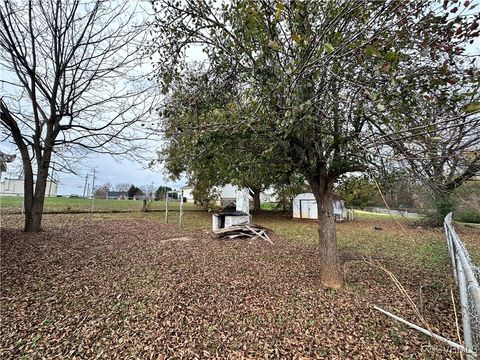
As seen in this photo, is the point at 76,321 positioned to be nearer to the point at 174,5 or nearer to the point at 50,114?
the point at 174,5

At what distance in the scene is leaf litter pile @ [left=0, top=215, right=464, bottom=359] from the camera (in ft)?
8.72

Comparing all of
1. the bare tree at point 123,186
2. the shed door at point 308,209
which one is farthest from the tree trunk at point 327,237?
the bare tree at point 123,186

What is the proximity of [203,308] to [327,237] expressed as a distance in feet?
7.84

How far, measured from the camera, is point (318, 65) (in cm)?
221

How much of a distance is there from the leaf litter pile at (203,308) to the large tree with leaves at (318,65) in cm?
96

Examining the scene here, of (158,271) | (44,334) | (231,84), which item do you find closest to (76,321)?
(44,334)

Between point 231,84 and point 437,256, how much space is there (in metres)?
6.82

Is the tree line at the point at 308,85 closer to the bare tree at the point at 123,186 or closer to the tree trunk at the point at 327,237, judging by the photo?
the tree trunk at the point at 327,237

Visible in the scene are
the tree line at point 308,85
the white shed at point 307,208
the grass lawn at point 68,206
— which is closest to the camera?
the tree line at point 308,85

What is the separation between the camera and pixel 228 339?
2.82 metres

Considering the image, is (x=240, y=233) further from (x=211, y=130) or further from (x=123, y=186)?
(x=123, y=186)

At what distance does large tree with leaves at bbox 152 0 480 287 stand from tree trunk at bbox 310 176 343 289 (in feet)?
0.06

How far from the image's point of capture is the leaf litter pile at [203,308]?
2.66m

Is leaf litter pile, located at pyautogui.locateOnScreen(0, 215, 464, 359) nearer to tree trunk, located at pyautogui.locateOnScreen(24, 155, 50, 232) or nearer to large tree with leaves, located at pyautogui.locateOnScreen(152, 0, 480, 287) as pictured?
large tree with leaves, located at pyautogui.locateOnScreen(152, 0, 480, 287)
